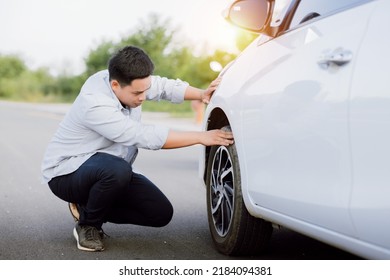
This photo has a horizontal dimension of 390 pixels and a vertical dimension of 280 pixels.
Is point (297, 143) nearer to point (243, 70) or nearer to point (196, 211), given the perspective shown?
point (243, 70)

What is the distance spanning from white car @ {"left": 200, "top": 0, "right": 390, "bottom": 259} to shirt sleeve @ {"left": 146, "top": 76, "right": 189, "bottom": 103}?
57cm

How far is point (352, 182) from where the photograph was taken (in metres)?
2.76

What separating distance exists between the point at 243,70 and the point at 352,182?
1473 millimetres

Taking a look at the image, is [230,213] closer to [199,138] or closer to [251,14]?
[199,138]

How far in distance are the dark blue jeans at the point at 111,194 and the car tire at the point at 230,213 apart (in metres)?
0.43

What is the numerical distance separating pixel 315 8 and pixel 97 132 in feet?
5.38

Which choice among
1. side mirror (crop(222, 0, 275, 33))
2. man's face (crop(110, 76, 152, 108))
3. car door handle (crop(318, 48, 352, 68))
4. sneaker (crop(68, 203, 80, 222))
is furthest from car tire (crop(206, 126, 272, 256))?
car door handle (crop(318, 48, 352, 68))

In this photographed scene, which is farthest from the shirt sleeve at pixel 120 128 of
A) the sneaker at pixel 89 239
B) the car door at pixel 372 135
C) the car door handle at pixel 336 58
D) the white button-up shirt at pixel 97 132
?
the car door at pixel 372 135

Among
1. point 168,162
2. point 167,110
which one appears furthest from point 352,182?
point 167,110

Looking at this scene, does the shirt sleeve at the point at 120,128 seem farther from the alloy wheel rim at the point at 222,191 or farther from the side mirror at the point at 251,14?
the side mirror at the point at 251,14

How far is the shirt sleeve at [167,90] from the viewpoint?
5.05 metres

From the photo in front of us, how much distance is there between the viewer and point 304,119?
3.13 m

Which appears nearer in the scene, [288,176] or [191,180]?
[288,176]

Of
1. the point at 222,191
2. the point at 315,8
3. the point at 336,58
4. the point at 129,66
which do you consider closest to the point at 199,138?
the point at 222,191
